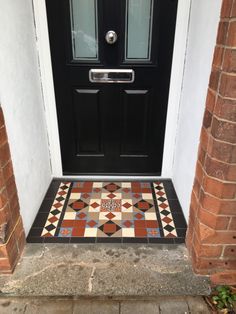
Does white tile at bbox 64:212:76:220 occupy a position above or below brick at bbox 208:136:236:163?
below

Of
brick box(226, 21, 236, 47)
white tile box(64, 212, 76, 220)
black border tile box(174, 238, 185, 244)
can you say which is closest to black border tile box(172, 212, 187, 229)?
black border tile box(174, 238, 185, 244)

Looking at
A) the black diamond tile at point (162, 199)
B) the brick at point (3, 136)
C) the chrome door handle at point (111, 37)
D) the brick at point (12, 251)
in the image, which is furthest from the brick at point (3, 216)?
the chrome door handle at point (111, 37)

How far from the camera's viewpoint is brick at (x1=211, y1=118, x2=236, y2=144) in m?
1.26

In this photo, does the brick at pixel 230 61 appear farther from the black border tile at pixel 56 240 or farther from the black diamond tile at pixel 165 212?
the black border tile at pixel 56 240

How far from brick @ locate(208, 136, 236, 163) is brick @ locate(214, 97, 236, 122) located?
0.40ft

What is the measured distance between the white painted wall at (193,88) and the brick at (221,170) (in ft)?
1.49

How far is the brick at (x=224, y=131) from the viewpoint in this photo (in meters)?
1.26

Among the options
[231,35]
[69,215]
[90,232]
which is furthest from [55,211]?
[231,35]

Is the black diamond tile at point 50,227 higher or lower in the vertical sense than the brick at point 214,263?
lower

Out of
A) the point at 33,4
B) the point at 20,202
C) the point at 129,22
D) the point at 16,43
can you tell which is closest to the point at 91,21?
the point at 129,22

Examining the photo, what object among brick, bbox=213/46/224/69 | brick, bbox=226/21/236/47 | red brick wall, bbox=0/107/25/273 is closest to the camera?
brick, bbox=226/21/236/47

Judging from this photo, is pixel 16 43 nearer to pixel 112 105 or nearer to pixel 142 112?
pixel 112 105

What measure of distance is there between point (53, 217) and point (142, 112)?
1100 millimetres

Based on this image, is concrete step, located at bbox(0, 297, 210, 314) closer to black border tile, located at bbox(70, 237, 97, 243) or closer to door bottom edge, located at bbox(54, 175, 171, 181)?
black border tile, located at bbox(70, 237, 97, 243)
